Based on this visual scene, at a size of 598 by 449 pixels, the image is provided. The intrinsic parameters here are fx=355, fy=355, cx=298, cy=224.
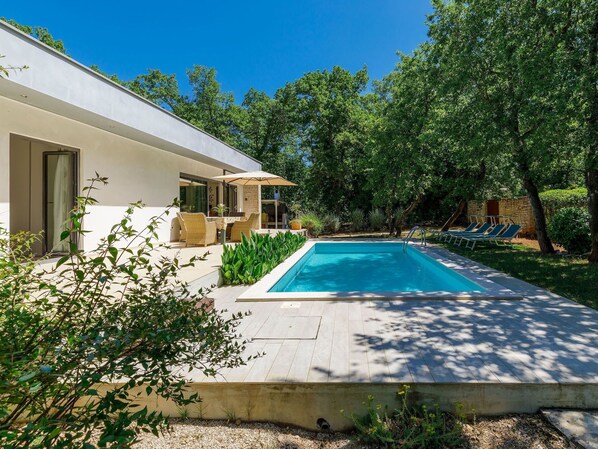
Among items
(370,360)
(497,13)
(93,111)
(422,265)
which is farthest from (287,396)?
(497,13)

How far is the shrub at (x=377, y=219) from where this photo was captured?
17.6m

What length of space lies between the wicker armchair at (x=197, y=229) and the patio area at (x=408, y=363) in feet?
17.1

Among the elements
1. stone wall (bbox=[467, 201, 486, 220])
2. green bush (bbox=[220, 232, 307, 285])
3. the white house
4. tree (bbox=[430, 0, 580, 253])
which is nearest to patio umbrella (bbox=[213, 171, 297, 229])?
the white house

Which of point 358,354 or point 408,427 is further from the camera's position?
point 358,354

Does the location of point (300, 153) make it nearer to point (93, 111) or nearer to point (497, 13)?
point (497, 13)

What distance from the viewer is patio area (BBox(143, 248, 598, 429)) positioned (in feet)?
7.62

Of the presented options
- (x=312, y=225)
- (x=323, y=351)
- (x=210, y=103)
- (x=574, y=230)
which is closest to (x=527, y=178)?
(x=574, y=230)

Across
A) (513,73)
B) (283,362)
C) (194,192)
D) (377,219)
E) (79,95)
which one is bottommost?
(283,362)

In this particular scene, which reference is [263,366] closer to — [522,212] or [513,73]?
[513,73]

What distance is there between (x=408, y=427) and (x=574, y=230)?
892cm

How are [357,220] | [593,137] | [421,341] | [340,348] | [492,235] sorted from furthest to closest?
[357,220] < [492,235] < [593,137] < [421,341] < [340,348]

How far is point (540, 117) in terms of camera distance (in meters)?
7.22

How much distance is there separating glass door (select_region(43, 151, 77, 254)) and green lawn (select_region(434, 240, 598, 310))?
8.76 meters

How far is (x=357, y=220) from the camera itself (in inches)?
705
